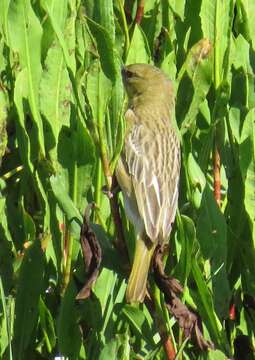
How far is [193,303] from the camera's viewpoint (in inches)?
156

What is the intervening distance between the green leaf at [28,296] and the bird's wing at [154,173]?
383 mm

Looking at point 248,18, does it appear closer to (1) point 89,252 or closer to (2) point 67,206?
(2) point 67,206

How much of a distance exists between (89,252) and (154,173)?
4.07ft

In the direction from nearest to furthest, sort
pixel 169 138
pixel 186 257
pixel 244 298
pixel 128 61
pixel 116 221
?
pixel 116 221, pixel 186 257, pixel 244 298, pixel 128 61, pixel 169 138

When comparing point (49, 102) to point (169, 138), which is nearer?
point (49, 102)

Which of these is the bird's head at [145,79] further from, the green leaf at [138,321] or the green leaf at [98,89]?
the green leaf at [138,321]

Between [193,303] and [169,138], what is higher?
[169,138]

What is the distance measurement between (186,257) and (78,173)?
17.3 inches

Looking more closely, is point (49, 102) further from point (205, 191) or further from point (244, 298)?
point (244, 298)

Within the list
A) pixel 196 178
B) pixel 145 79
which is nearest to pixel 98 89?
pixel 196 178

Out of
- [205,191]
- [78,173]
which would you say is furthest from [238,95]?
[78,173]

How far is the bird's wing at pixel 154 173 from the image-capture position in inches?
160

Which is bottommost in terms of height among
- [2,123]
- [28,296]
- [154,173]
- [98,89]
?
[28,296]

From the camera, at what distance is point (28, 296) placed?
12.9ft
